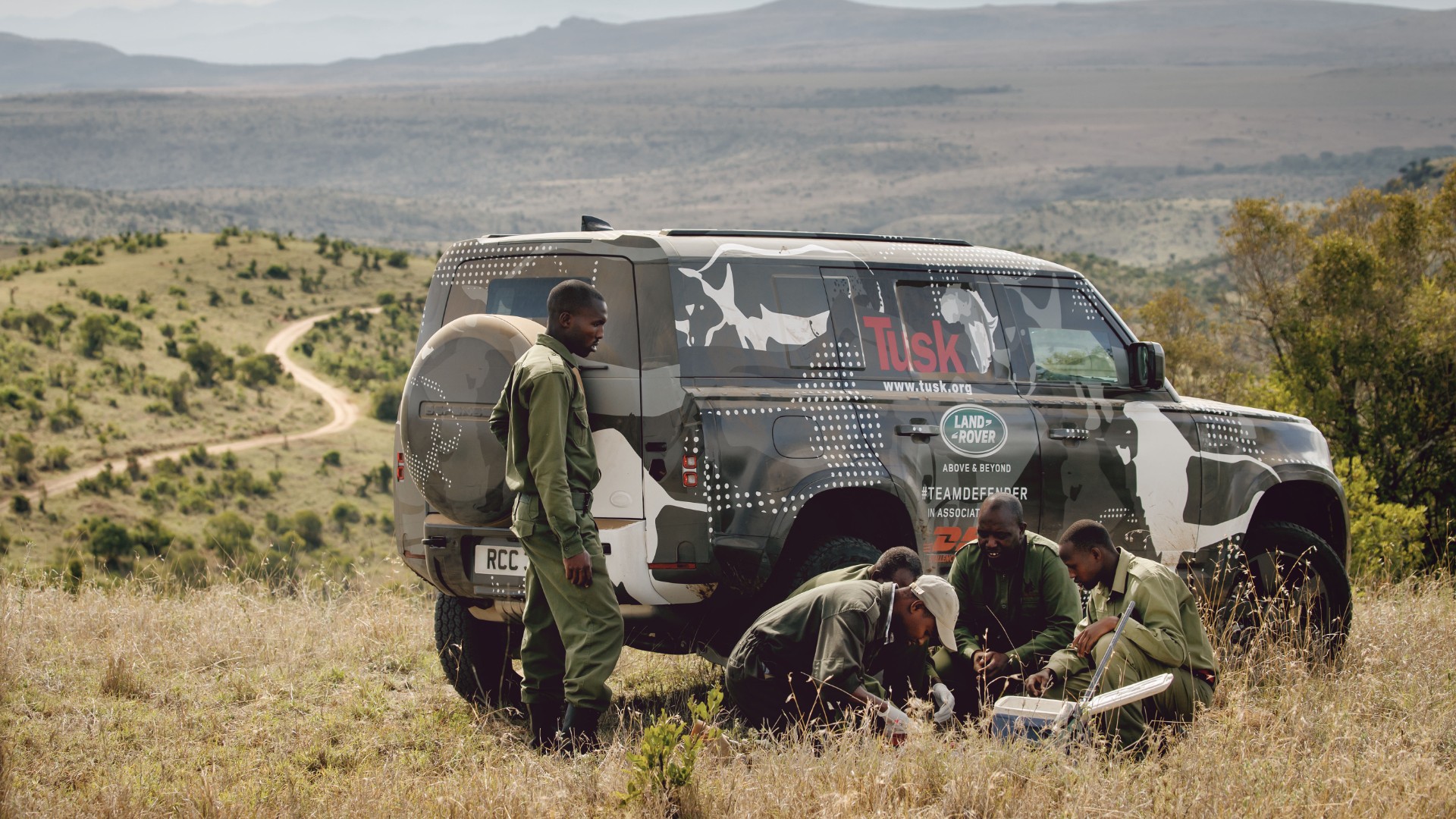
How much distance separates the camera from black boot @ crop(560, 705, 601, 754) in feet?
18.6

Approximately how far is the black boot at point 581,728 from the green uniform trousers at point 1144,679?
2.01 metres

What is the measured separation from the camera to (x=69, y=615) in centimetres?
809

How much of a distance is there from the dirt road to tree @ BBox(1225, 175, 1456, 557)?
44.0 meters

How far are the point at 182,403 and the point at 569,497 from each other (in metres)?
58.4

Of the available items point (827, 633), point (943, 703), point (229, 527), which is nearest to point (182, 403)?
point (229, 527)

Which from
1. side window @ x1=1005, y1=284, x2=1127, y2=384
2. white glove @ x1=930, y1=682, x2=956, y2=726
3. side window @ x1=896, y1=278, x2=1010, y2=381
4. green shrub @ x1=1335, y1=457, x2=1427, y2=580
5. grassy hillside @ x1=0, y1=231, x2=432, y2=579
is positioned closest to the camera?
white glove @ x1=930, y1=682, x2=956, y2=726

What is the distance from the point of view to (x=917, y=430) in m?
6.44

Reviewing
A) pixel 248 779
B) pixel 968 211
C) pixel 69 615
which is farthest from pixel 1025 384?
pixel 968 211

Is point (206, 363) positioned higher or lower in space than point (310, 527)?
higher

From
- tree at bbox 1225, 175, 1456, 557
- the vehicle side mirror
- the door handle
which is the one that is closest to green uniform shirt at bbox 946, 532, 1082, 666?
the door handle

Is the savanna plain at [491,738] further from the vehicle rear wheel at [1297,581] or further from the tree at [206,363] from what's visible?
the tree at [206,363]

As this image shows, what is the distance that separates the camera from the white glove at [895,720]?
5.39m

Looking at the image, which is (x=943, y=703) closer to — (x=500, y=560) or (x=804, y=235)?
(x=500, y=560)

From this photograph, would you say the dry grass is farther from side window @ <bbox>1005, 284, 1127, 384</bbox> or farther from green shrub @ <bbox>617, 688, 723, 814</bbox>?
side window @ <bbox>1005, 284, 1127, 384</bbox>
